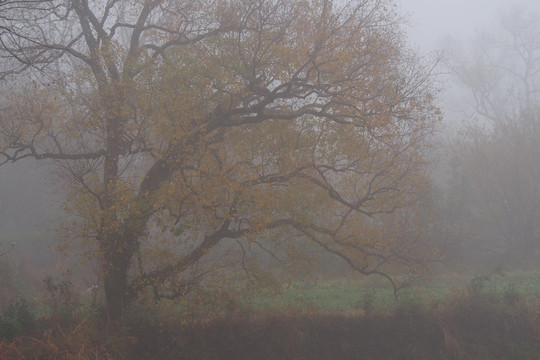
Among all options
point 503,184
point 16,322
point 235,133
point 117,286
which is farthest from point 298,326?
point 503,184

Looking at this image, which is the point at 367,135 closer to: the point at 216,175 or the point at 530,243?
the point at 216,175

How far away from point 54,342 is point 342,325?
7.59 metres

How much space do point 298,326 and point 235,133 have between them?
5707mm

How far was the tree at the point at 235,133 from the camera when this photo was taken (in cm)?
1007

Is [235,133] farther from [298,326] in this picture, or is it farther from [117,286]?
[298,326]

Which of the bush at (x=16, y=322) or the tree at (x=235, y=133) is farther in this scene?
the tree at (x=235, y=133)

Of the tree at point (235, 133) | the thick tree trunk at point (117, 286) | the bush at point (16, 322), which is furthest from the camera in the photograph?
the thick tree trunk at point (117, 286)

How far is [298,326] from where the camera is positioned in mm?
12289

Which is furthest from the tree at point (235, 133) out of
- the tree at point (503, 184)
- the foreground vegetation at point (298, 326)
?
the tree at point (503, 184)

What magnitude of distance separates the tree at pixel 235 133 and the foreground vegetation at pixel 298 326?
0.97 meters

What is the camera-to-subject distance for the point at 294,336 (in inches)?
475

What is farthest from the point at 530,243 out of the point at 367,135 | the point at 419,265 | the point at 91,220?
the point at 91,220

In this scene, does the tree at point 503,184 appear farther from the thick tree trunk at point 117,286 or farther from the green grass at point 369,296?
the thick tree trunk at point 117,286

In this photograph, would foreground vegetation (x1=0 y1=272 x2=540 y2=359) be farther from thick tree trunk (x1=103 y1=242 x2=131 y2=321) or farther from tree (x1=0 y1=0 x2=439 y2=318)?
tree (x1=0 y1=0 x2=439 y2=318)
